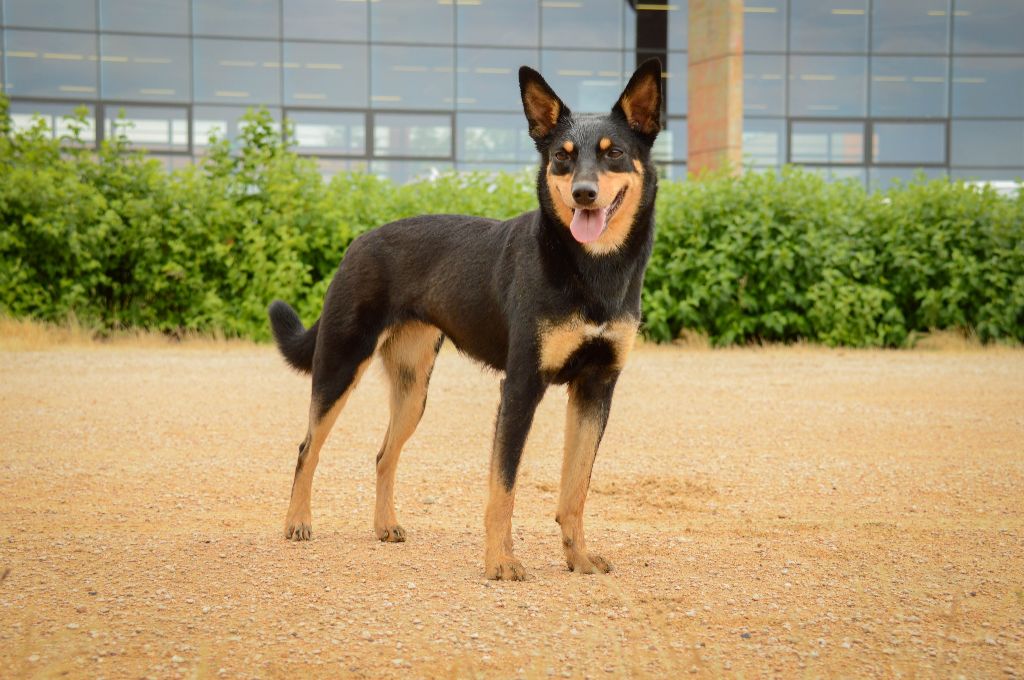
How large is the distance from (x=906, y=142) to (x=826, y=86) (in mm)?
2342

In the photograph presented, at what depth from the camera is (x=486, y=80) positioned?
85.7 feet

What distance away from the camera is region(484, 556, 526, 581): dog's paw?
16.1 ft

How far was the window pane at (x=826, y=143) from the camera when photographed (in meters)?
26.8

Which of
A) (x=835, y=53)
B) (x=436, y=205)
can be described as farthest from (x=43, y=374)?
(x=835, y=53)

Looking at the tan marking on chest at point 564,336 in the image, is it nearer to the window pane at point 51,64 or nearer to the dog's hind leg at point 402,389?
the dog's hind leg at point 402,389

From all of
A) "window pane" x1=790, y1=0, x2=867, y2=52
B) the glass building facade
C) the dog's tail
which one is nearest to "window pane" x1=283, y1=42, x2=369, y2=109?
the glass building facade

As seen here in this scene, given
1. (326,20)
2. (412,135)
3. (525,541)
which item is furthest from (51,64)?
(525,541)

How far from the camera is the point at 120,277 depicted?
14.9 m

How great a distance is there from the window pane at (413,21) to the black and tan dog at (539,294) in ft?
70.3

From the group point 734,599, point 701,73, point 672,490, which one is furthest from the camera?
point 701,73

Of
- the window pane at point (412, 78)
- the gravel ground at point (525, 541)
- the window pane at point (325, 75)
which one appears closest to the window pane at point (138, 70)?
the window pane at point (325, 75)

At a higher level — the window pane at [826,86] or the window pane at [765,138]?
the window pane at [826,86]

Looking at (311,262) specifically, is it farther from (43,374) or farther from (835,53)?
(835,53)

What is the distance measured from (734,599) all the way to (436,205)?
10859mm
